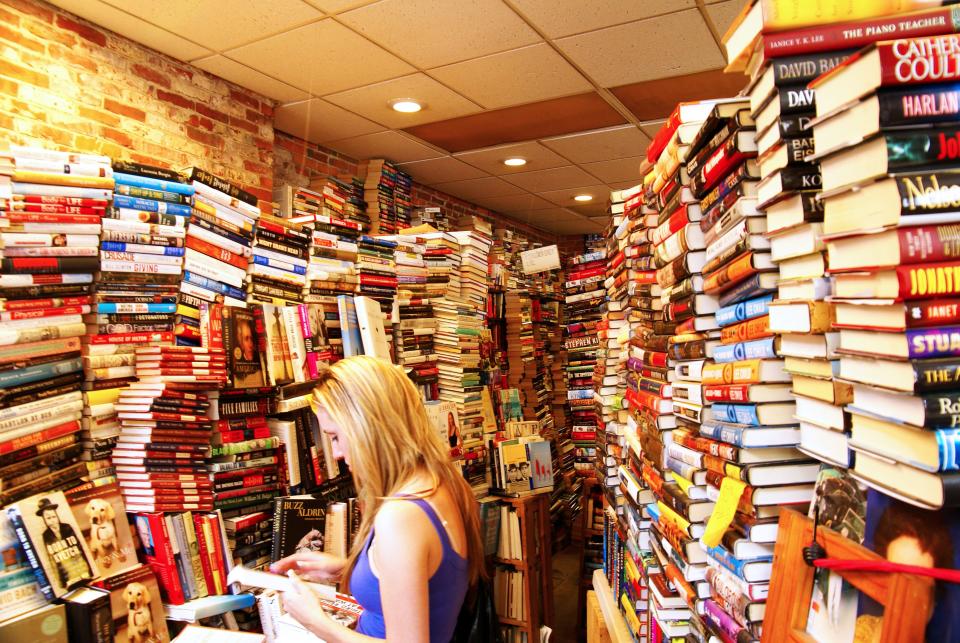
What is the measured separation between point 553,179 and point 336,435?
4.79 m

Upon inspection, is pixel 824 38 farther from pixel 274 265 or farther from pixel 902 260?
pixel 274 265

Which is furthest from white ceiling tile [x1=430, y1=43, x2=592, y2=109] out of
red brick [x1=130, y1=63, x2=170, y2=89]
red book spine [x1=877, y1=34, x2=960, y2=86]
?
red book spine [x1=877, y1=34, x2=960, y2=86]

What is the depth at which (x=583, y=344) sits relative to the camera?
254 inches

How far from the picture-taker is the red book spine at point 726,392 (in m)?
1.09

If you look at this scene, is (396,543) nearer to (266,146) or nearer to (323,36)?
(323,36)

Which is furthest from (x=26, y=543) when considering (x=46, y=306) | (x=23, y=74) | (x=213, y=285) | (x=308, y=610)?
(x=23, y=74)

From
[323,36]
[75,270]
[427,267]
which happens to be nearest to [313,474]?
[75,270]

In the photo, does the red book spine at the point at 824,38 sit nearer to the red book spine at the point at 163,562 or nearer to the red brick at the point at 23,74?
the red book spine at the point at 163,562

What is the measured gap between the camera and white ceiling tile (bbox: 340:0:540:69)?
2789mm

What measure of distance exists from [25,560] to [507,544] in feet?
7.87

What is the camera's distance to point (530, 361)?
6.32 metres

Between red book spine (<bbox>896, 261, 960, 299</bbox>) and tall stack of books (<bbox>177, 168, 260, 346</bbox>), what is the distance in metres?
2.34

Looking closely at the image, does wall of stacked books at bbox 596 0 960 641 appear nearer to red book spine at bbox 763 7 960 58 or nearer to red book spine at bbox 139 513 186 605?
red book spine at bbox 763 7 960 58

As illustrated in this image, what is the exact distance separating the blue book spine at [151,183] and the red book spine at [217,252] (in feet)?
0.61
